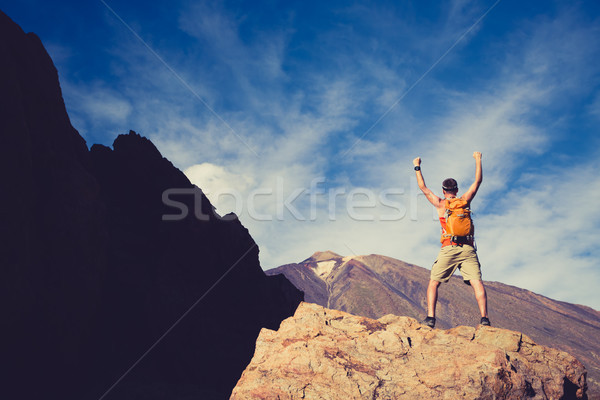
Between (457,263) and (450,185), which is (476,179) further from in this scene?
(457,263)

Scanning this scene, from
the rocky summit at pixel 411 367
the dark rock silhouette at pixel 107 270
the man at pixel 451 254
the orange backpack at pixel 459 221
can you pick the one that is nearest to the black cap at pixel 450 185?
the man at pixel 451 254

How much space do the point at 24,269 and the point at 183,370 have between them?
13.7 ft

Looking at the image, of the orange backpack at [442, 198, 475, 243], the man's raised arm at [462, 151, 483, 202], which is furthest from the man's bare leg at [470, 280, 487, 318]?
the man's raised arm at [462, 151, 483, 202]

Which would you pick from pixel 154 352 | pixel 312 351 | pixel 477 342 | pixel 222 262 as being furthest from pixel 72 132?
pixel 477 342

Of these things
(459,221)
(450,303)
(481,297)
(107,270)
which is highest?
(450,303)

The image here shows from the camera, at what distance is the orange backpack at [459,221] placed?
20.9 ft

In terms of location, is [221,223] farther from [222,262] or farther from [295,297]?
[295,297]

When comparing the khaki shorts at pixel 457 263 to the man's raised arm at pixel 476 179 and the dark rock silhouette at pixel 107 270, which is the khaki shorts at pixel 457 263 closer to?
the man's raised arm at pixel 476 179

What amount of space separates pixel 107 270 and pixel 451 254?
305 inches

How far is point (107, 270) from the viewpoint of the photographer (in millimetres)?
7953

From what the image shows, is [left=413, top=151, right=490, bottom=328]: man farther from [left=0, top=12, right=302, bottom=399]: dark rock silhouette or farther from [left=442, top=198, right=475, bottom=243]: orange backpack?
[left=0, top=12, right=302, bottom=399]: dark rock silhouette

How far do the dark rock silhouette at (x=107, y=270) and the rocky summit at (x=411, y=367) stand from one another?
2559 mm

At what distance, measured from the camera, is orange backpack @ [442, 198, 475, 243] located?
637 centimetres

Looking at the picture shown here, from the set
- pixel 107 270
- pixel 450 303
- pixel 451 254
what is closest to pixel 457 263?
pixel 451 254
